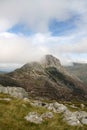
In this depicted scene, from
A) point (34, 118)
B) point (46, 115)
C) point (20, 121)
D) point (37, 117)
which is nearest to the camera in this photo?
point (20, 121)

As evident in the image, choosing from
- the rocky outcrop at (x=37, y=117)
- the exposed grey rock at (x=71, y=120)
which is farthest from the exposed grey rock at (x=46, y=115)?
the exposed grey rock at (x=71, y=120)

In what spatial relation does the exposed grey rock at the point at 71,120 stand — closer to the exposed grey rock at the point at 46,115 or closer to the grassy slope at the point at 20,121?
the grassy slope at the point at 20,121

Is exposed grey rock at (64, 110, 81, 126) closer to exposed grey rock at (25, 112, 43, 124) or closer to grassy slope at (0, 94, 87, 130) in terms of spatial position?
grassy slope at (0, 94, 87, 130)

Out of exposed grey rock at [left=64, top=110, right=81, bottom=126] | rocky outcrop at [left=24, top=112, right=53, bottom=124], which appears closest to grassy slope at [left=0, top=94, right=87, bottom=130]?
rocky outcrop at [left=24, top=112, right=53, bottom=124]

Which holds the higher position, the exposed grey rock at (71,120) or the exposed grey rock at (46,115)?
the exposed grey rock at (46,115)

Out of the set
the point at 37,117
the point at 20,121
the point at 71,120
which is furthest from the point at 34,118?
the point at 71,120

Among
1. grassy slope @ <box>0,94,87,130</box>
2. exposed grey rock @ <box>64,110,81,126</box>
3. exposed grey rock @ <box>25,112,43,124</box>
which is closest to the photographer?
grassy slope @ <box>0,94,87,130</box>

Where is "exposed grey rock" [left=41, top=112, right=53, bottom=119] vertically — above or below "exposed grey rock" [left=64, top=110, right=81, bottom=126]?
above

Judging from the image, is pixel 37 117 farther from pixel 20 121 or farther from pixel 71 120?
pixel 71 120

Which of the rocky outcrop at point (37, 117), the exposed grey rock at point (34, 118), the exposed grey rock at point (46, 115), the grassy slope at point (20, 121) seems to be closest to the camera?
the grassy slope at point (20, 121)

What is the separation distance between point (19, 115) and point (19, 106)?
365 centimetres

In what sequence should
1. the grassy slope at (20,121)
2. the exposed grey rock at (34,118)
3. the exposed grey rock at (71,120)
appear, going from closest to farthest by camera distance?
the grassy slope at (20,121) → the exposed grey rock at (71,120) → the exposed grey rock at (34,118)

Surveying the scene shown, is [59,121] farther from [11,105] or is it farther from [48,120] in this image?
[11,105]

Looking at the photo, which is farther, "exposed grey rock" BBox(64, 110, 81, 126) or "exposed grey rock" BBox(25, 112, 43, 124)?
"exposed grey rock" BBox(25, 112, 43, 124)
